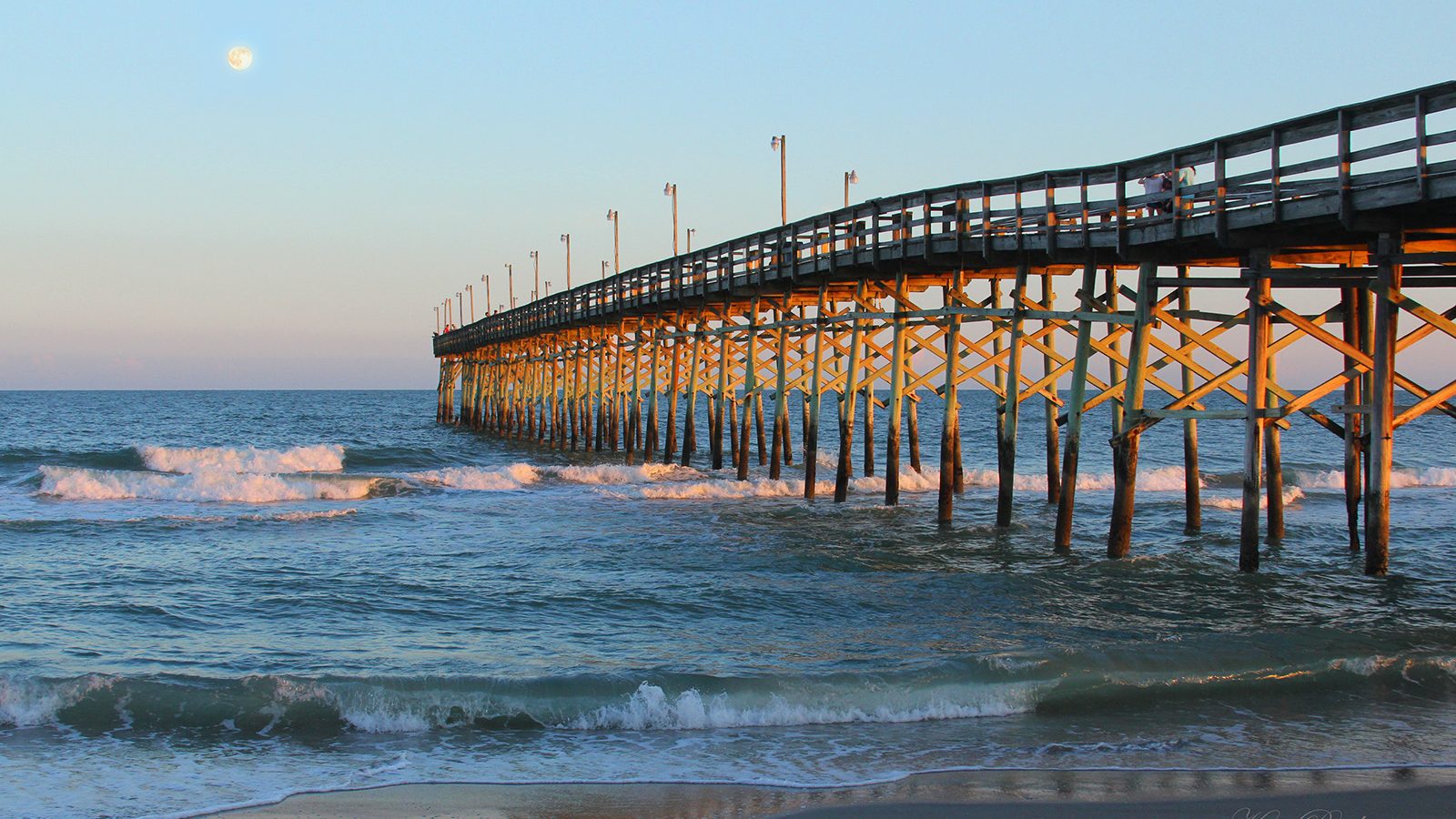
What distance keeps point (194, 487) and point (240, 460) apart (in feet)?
35.0

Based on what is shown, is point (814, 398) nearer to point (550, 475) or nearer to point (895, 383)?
point (895, 383)

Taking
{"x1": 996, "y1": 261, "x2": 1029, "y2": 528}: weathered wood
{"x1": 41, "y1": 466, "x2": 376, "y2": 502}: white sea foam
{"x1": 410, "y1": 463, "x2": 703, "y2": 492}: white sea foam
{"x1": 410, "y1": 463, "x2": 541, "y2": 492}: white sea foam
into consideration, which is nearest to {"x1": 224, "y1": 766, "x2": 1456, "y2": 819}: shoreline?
{"x1": 996, "y1": 261, "x2": 1029, "y2": 528}: weathered wood

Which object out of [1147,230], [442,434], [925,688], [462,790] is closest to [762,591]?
[925,688]

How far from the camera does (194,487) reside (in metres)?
29.2

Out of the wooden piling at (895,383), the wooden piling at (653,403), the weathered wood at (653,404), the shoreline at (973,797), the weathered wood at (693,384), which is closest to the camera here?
the shoreline at (973,797)

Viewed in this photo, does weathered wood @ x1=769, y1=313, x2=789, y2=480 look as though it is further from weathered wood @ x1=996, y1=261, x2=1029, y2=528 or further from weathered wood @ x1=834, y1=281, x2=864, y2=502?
weathered wood @ x1=996, y1=261, x2=1029, y2=528

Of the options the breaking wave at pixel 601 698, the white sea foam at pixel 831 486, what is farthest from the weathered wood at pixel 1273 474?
the white sea foam at pixel 831 486

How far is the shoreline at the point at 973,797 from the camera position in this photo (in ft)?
24.5

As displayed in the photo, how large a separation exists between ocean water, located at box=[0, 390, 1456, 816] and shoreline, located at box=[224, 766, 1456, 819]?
26 centimetres

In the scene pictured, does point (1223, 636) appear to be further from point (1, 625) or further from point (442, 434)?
point (442, 434)

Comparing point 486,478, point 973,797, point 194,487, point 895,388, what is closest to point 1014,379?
point 895,388

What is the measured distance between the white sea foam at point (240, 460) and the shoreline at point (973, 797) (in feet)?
105

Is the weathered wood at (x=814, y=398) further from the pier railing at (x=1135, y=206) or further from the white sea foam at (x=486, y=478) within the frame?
the white sea foam at (x=486, y=478)

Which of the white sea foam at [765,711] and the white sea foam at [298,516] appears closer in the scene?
the white sea foam at [765,711]
